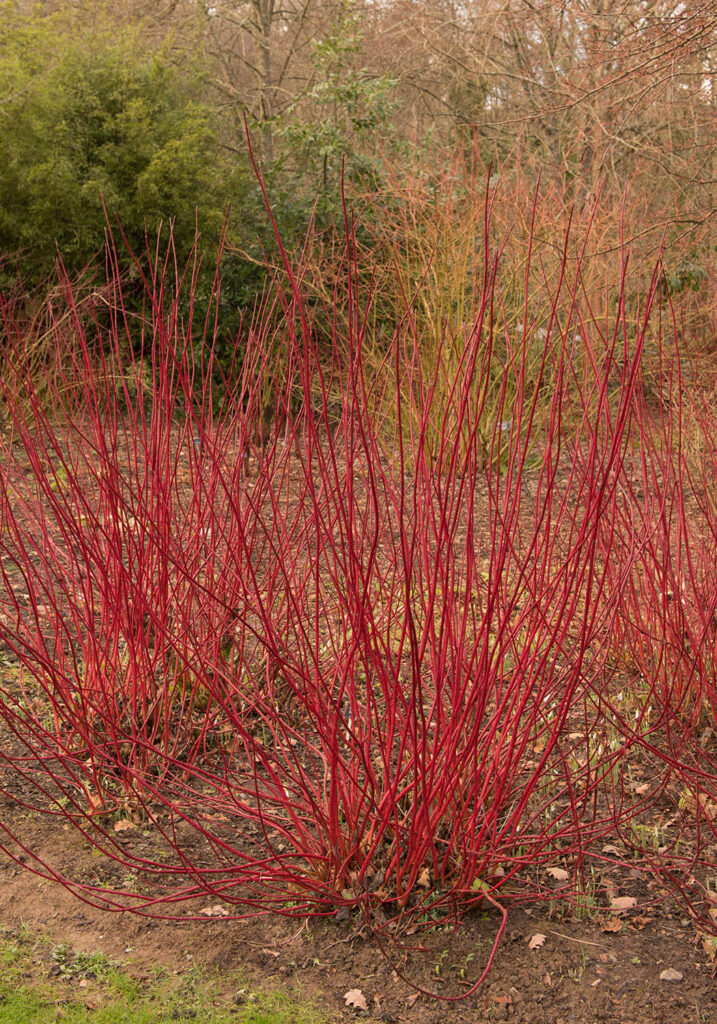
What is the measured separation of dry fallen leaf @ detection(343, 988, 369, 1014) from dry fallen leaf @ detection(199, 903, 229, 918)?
0.41 m

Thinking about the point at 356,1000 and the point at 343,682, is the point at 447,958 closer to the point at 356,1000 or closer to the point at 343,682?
the point at 356,1000

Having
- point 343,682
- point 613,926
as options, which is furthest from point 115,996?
point 613,926

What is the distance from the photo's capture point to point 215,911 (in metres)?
2.33

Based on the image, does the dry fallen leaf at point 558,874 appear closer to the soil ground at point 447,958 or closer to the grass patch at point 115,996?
the soil ground at point 447,958

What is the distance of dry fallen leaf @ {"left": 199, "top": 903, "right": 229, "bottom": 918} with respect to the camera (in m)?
2.31

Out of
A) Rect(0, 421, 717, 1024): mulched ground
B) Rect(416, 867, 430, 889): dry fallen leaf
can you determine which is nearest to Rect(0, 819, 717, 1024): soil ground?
Rect(0, 421, 717, 1024): mulched ground

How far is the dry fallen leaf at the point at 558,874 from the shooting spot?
2.54 metres

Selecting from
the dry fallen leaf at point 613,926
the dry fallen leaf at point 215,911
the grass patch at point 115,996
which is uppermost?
the dry fallen leaf at point 613,926

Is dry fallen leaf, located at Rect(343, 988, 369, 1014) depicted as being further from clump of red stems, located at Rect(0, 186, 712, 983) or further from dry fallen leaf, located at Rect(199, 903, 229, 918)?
dry fallen leaf, located at Rect(199, 903, 229, 918)

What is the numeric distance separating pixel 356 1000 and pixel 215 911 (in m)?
0.47

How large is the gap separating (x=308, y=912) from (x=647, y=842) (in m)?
1.02

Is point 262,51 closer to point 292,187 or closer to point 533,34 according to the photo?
point 533,34

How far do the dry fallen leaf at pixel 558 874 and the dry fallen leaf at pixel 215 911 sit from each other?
2.91ft

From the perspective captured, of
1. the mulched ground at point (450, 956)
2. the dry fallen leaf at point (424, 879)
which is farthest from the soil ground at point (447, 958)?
the dry fallen leaf at point (424, 879)
